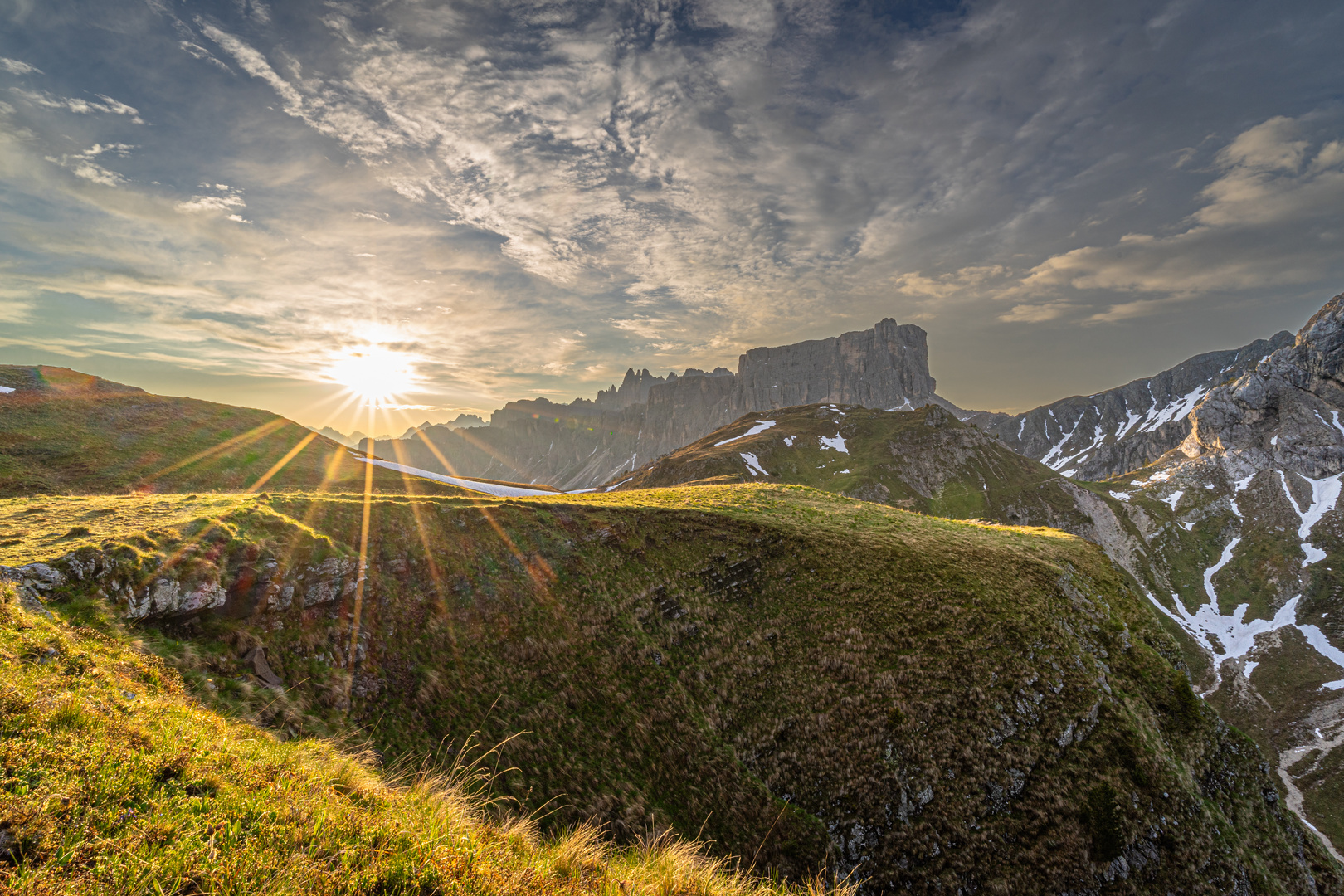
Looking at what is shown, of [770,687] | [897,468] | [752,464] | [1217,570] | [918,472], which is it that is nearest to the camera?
[770,687]

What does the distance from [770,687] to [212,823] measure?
16.9 m

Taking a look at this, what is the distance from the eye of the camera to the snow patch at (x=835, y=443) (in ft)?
394

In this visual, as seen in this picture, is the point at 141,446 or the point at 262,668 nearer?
the point at 262,668

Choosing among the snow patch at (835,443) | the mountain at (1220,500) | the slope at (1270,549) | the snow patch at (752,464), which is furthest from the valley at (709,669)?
the snow patch at (835,443)

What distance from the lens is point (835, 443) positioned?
12256cm

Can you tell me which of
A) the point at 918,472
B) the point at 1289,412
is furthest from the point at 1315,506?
the point at 918,472

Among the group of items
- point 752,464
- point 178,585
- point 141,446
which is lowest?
point 178,585

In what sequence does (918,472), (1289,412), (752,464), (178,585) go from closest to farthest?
(178,585), (752,464), (918,472), (1289,412)

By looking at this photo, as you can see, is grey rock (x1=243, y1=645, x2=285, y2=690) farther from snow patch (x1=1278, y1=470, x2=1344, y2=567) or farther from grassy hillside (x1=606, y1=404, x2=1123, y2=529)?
snow patch (x1=1278, y1=470, x2=1344, y2=567)

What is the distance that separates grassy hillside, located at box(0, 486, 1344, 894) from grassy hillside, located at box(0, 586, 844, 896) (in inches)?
249

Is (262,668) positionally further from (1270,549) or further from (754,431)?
(1270,549)

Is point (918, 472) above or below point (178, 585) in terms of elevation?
above

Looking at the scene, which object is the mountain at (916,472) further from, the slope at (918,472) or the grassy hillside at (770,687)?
the grassy hillside at (770,687)

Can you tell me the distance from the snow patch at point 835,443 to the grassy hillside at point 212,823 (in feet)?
395
